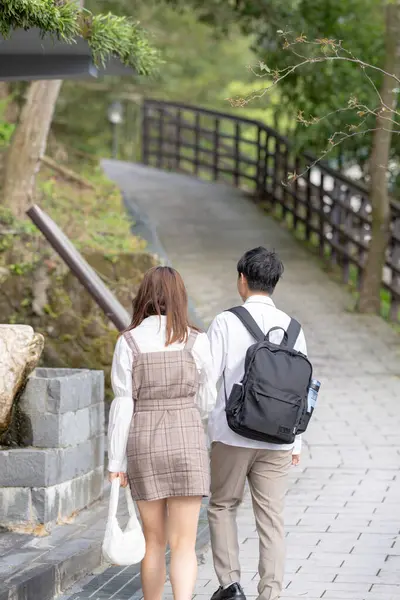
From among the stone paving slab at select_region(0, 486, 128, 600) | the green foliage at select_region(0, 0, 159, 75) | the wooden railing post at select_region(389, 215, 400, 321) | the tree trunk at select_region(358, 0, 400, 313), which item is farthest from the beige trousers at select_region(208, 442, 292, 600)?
the wooden railing post at select_region(389, 215, 400, 321)

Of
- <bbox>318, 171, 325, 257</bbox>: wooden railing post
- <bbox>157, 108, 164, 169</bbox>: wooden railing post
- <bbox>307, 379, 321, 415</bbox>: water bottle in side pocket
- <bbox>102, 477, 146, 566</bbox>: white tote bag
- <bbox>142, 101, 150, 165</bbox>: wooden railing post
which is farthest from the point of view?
<bbox>142, 101, 150, 165</bbox>: wooden railing post

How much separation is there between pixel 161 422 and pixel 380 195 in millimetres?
9086

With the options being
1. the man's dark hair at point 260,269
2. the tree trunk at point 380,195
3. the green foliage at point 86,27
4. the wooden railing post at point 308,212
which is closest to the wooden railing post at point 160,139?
the wooden railing post at point 308,212

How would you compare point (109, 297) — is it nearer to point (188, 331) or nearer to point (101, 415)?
point (101, 415)

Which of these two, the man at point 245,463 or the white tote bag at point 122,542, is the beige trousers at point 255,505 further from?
the white tote bag at point 122,542

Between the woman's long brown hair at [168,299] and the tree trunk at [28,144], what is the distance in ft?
24.7

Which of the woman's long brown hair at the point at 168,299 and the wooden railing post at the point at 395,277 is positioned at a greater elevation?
the woman's long brown hair at the point at 168,299

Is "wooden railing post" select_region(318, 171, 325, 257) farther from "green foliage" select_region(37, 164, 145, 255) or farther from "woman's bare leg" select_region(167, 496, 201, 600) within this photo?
"woman's bare leg" select_region(167, 496, 201, 600)

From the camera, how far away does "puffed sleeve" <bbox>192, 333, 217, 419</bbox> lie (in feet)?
15.8

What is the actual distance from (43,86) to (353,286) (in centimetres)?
516

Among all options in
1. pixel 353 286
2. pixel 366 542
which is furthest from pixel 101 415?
pixel 353 286

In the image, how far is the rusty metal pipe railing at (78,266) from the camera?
26.8 ft

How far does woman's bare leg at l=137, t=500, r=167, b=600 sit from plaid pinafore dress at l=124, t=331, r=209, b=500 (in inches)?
4.4

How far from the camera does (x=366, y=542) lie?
6418 mm
